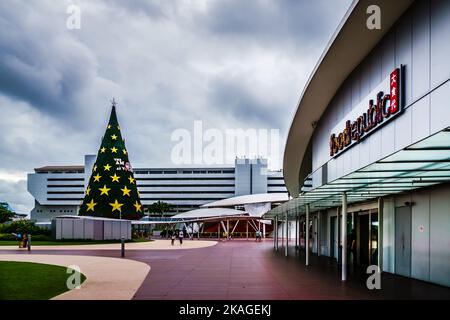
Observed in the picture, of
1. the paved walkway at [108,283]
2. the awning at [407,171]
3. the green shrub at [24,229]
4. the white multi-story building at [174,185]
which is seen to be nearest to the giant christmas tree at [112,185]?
the green shrub at [24,229]

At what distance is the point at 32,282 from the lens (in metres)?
14.5

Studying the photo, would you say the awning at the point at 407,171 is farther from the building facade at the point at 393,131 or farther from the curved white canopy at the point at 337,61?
the curved white canopy at the point at 337,61

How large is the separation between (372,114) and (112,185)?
38.3 m

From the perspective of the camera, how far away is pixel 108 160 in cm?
5200

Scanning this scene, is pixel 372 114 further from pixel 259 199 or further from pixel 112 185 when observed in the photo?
pixel 259 199

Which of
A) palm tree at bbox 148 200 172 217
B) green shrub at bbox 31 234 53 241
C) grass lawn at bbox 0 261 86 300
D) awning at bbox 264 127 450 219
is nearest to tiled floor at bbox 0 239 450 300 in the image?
grass lawn at bbox 0 261 86 300

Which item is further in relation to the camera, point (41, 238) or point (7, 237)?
point (41, 238)

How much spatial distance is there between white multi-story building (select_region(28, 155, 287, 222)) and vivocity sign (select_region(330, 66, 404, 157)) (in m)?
112

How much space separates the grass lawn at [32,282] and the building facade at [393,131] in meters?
7.98

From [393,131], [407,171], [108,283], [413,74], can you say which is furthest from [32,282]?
[413,74]

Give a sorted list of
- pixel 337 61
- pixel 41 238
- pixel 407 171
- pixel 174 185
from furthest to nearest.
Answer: pixel 174 185
pixel 41 238
pixel 337 61
pixel 407 171

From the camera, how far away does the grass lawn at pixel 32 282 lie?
39.7 ft

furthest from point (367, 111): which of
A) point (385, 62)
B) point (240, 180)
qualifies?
point (240, 180)
